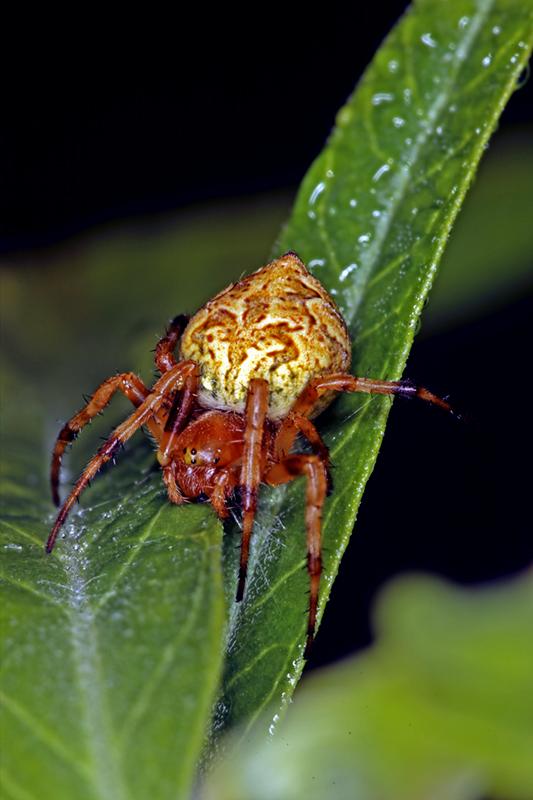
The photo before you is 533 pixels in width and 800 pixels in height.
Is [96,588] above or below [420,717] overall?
above

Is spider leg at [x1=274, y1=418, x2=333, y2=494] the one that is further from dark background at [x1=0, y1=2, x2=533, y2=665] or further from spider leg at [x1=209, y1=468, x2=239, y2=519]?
dark background at [x1=0, y1=2, x2=533, y2=665]

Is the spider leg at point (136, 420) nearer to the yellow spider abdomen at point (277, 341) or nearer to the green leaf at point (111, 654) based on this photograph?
the yellow spider abdomen at point (277, 341)

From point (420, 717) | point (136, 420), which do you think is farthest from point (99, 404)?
point (420, 717)

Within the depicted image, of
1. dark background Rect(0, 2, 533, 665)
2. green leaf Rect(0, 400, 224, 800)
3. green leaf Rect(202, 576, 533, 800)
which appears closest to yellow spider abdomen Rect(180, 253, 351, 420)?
green leaf Rect(0, 400, 224, 800)

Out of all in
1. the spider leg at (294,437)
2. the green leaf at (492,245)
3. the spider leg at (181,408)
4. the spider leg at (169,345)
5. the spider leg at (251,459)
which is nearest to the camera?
the spider leg at (251,459)

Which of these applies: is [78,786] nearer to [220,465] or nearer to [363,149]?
[220,465]

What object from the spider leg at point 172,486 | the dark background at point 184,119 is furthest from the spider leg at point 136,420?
the dark background at point 184,119

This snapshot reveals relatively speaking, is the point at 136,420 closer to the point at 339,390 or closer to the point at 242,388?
the point at 242,388
